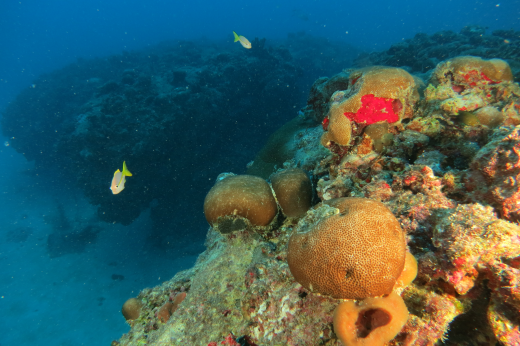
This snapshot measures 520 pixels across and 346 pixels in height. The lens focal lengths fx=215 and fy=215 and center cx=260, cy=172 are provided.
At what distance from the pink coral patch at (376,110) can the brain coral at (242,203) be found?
227 centimetres

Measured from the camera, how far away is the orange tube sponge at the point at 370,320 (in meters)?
1.65

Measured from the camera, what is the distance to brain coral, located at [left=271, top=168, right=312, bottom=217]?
420 cm

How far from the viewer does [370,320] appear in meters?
1.74

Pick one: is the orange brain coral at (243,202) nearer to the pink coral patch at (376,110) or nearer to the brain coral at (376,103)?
the brain coral at (376,103)

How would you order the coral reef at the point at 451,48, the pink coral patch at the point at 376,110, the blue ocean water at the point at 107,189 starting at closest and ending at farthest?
the pink coral patch at the point at 376,110, the coral reef at the point at 451,48, the blue ocean water at the point at 107,189

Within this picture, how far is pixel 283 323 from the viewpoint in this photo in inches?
92.1

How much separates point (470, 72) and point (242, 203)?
518 centimetres

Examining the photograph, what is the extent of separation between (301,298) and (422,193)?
1850 mm

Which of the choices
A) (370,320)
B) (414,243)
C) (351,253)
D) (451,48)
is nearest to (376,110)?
(414,243)

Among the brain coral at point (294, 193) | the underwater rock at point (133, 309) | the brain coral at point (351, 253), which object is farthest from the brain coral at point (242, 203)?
the underwater rock at point (133, 309)

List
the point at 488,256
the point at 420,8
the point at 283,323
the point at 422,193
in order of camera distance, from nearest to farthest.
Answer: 1. the point at 488,256
2. the point at 283,323
3. the point at 422,193
4. the point at 420,8

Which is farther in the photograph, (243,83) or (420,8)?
(420,8)

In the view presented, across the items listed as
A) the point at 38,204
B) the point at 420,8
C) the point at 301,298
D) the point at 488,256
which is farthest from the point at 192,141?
the point at 420,8

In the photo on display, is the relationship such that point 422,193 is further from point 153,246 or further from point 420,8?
point 420,8
